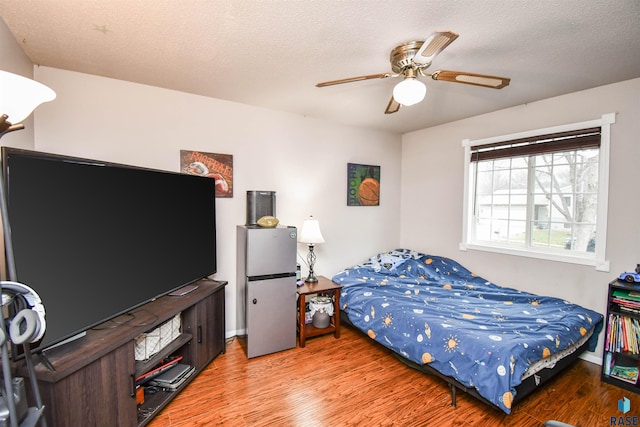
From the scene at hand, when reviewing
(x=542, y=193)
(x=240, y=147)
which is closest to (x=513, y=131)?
(x=542, y=193)

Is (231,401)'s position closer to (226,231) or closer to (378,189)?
(226,231)

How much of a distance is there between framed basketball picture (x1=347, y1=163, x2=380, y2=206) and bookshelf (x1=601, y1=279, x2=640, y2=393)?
8.04 ft

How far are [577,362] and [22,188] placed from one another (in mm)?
4138

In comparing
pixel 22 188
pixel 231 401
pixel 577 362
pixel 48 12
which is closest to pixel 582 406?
pixel 577 362

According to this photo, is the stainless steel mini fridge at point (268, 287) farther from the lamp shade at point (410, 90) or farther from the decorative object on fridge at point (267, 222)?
the lamp shade at point (410, 90)

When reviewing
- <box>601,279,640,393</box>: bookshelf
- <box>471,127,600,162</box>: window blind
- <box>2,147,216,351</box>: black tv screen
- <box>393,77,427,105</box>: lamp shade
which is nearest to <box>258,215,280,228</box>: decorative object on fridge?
<box>2,147,216,351</box>: black tv screen

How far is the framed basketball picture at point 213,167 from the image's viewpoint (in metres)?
2.64

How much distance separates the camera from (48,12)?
1.51 metres

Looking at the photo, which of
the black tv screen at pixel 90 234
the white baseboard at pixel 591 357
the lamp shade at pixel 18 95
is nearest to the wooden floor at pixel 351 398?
the white baseboard at pixel 591 357

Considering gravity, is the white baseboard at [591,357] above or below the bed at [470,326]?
below

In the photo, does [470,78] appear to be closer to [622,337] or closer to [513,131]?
[513,131]

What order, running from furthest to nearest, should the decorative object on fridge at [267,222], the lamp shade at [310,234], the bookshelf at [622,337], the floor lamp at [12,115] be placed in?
the lamp shade at [310,234] < the decorative object on fridge at [267,222] < the bookshelf at [622,337] < the floor lamp at [12,115]

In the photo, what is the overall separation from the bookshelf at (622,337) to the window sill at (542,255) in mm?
244

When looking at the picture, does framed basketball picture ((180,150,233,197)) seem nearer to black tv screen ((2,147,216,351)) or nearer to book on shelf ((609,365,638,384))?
black tv screen ((2,147,216,351))
